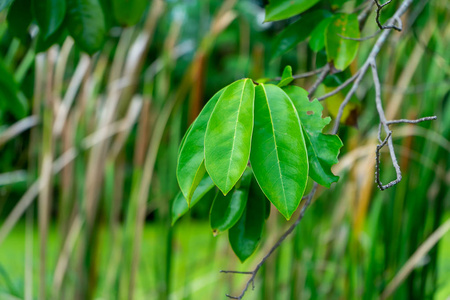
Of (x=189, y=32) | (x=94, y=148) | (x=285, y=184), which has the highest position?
(x=285, y=184)

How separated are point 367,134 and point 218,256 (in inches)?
16.8

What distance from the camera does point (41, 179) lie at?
823mm

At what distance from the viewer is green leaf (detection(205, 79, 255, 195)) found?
10.9 inches

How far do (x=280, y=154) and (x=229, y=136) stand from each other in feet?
0.12

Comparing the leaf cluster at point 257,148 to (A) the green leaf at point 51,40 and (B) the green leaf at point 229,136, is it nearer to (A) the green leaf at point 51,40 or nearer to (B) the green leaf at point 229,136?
(B) the green leaf at point 229,136

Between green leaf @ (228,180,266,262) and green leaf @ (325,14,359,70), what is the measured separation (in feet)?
0.48

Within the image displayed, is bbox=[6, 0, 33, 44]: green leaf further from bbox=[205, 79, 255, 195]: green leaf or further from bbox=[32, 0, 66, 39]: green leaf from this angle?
bbox=[205, 79, 255, 195]: green leaf

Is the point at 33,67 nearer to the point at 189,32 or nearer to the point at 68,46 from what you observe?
the point at 68,46

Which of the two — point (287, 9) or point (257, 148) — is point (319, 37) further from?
point (257, 148)

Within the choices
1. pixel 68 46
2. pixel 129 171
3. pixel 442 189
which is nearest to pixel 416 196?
pixel 442 189

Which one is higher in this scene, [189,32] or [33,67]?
[33,67]

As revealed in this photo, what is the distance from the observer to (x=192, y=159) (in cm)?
31

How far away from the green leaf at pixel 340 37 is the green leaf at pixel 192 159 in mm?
159

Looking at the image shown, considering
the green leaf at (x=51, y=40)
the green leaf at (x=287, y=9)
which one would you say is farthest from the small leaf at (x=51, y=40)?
the green leaf at (x=287, y=9)
